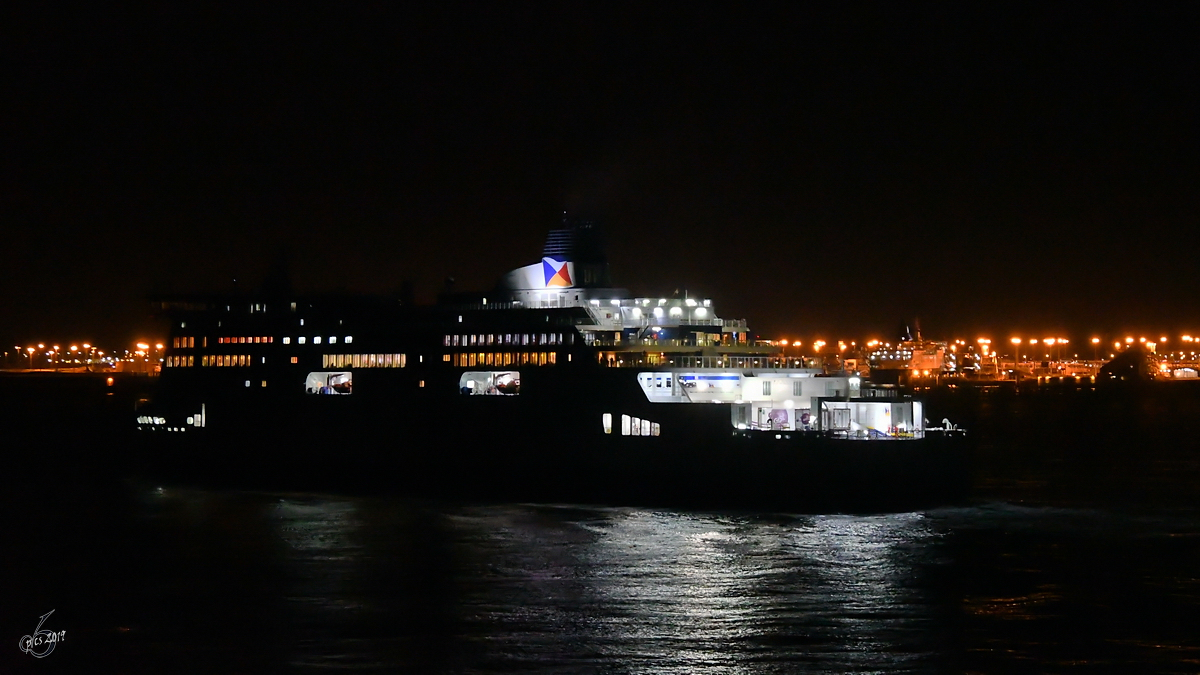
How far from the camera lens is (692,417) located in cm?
3809

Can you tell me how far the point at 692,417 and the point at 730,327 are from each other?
6.47m

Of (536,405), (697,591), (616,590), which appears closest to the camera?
(697,591)

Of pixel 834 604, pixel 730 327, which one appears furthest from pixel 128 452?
pixel 834 604

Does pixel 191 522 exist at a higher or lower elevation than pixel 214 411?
lower

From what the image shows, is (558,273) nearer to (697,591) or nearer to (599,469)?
(599,469)

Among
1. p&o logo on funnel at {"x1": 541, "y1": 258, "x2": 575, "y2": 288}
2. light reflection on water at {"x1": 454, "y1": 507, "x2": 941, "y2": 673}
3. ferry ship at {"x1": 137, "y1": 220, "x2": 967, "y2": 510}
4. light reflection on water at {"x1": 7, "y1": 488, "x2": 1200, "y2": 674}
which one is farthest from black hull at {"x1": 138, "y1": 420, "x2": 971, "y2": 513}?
p&o logo on funnel at {"x1": 541, "y1": 258, "x2": 575, "y2": 288}

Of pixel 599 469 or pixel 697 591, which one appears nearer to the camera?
pixel 697 591

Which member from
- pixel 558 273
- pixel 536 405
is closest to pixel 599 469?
pixel 536 405

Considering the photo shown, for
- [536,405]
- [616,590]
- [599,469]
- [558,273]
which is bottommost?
[616,590]

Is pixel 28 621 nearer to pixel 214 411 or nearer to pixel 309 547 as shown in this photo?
pixel 309 547

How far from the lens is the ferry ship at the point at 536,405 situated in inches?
1465

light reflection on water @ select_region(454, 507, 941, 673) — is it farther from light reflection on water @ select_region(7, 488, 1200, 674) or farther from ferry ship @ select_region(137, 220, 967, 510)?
ferry ship @ select_region(137, 220, 967, 510)

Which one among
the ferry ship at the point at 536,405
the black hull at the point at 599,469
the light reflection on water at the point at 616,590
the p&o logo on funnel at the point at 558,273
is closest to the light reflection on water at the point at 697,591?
the light reflection on water at the point at 616,590

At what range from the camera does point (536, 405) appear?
41250mm
